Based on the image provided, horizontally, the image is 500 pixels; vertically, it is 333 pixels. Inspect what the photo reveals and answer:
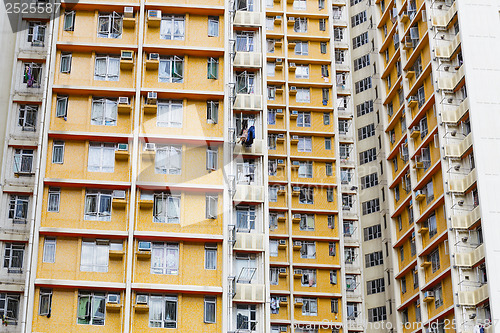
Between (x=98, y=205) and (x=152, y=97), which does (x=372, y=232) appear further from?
(x=98, y=205)

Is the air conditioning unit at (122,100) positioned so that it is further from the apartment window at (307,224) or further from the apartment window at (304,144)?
the apartment window at (304,144)

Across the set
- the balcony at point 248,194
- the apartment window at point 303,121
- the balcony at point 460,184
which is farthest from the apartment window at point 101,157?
the apartment window at point 303,121

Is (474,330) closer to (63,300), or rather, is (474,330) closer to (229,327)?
(229,327)

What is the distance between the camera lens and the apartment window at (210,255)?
1435 inches

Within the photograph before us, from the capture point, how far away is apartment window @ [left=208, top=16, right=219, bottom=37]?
40375 mm

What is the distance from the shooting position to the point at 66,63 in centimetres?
3903

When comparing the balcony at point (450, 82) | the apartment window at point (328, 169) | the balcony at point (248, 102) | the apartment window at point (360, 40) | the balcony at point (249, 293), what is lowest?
the balcony at point (249, 293)

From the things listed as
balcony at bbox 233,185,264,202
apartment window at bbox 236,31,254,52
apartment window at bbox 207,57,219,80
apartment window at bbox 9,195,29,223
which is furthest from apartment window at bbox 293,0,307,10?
apartment window at bbox 9,195,29,223

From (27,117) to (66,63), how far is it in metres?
4.13

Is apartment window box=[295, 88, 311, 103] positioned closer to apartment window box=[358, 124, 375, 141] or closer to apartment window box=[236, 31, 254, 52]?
apartment window box=[358, 124, 375, 141]

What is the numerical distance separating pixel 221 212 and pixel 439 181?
42.0 feet

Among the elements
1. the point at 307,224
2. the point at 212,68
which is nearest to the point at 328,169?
the point at 307,224

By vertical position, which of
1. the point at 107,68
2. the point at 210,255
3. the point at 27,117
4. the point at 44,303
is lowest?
the point at 44,303

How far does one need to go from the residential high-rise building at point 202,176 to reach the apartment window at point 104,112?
0.06 metres
